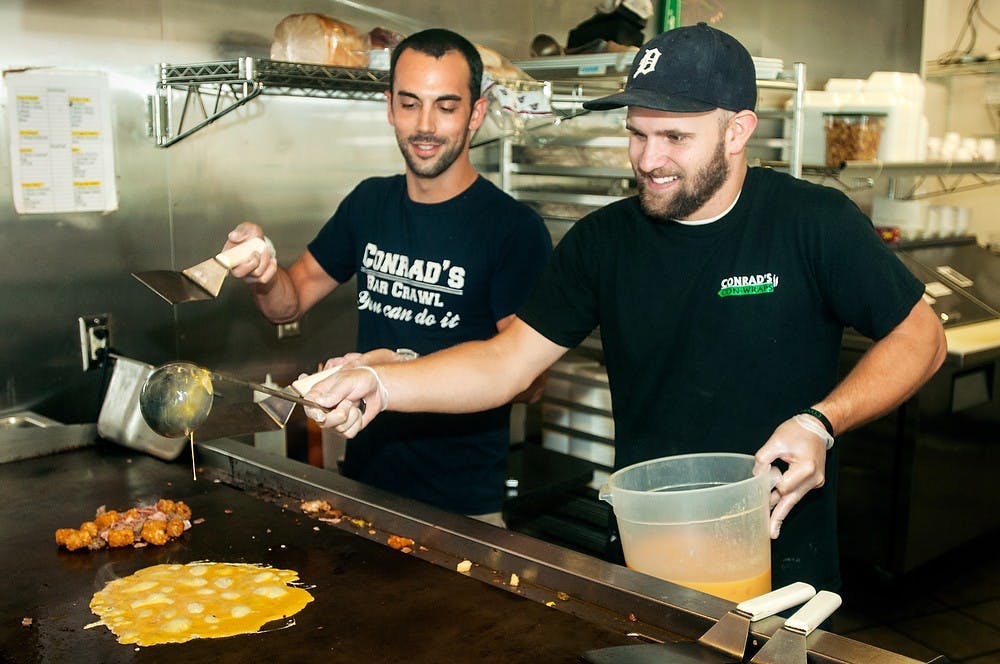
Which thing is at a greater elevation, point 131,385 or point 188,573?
point 131,385

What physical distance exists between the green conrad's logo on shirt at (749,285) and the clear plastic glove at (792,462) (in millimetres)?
346

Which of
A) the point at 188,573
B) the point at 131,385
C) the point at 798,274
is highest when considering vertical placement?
the point at 798,274

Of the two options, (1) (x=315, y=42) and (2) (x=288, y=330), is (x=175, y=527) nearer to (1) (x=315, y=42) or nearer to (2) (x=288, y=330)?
(2) (x=288, y=330)

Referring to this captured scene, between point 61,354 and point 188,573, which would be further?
point 61,354

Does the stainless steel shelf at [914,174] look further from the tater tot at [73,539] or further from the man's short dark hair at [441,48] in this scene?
the tater tot at [73,539]

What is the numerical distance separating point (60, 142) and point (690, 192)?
1.63 meters

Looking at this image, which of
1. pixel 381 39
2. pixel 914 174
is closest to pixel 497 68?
pixel 381 39

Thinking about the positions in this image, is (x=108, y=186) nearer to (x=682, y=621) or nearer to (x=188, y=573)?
(x=188, y=573)

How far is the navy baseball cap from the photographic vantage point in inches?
69.7

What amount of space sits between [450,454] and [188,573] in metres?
0.85

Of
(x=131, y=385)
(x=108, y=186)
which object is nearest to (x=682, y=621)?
(x=131, y=385)

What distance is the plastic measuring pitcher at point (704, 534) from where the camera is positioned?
4.92ft

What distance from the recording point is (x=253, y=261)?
2.16 metres

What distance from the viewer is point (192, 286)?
6.35 feet
